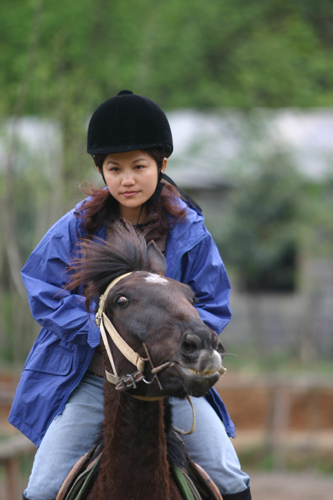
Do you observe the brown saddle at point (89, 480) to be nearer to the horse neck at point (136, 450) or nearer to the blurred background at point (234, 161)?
the horse neck at point (136, 450)

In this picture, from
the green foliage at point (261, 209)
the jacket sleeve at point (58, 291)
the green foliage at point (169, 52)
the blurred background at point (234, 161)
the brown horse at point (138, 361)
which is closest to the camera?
the brown horse at point (138, 361)

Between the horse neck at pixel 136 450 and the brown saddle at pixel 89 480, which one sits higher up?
the horse neck at pixel 136 450

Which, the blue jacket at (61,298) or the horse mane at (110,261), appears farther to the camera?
the blue jacket at (61,298)

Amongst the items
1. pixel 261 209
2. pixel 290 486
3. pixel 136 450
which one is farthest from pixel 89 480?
pixel 261 209

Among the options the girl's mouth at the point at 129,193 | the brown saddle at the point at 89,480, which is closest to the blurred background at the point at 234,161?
the brown saddle at the point at 89,480

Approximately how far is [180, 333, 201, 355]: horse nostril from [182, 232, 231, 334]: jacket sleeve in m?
0.82

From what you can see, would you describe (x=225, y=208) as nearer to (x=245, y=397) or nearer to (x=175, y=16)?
(x=175, y=16)

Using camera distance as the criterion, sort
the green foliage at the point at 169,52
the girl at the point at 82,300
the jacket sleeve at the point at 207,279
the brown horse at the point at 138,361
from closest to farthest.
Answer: the brown horse at the point at 138,361
the girl at the point at 82,300
the jacket sleeve at the point at 207,279
the green foliage at the point at 169,52

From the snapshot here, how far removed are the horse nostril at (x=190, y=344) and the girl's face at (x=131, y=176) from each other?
1.07 m

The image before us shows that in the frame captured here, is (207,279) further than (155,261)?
Yes

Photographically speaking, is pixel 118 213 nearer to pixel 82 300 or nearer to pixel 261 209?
pixel 82 300

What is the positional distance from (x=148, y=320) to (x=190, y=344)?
0.88 feet

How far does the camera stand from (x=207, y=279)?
3.65 metres

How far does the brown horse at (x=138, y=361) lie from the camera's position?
9.37 ft
